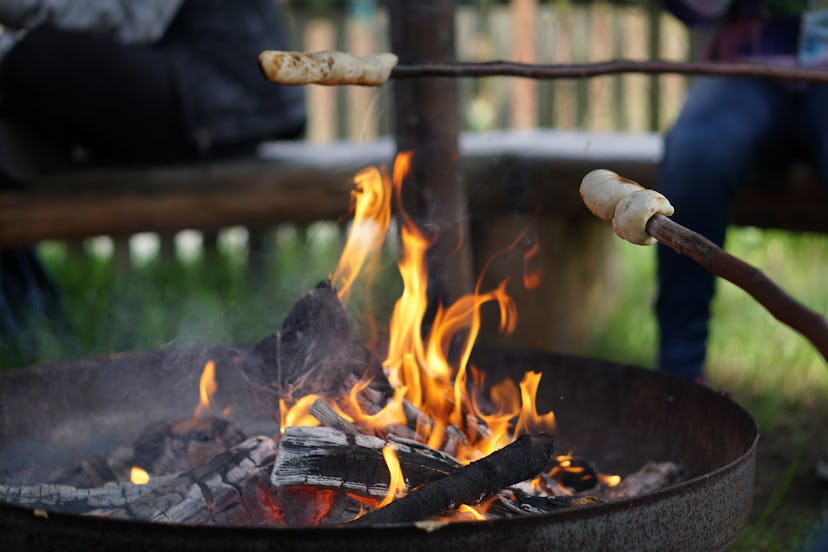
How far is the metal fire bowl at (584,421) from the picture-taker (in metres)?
1.38

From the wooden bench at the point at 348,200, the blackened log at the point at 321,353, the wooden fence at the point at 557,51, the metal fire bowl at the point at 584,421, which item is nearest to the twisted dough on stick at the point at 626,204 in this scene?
the metal fire bowl at the point at 584,421

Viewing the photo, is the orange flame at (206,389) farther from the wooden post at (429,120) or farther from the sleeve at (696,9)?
the sleeve at (696,9)

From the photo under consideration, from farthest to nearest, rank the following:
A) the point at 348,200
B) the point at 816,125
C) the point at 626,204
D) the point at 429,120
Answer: the point at 348,200 → the point at 816,125 → the point at 429,120 → the point at 626,204

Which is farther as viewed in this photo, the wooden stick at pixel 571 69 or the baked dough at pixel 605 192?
the wooden stick at pixel 571 69

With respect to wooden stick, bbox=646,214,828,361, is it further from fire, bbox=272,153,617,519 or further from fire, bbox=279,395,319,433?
fire, bbox=279,395,319,433

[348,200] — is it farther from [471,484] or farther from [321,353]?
[471,484]

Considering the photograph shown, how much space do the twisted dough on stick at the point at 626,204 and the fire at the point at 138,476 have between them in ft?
2.97

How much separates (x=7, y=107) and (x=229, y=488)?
2.03 meters

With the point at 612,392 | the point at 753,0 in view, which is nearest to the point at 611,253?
the point at 753,0

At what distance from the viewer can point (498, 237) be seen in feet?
10.8

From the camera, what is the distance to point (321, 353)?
189cm

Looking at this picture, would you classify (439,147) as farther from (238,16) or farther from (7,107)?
(7,107)

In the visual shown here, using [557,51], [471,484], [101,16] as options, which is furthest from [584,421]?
[557,51]

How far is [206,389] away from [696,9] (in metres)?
1.68
